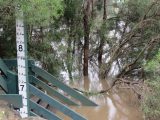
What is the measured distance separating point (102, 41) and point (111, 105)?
278 centimetres

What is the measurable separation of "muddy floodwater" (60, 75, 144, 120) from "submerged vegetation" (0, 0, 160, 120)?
1.16 ft

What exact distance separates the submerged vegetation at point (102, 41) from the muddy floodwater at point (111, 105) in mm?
355

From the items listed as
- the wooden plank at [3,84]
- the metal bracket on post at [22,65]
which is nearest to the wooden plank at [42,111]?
the metal bracket on post at [22,65]

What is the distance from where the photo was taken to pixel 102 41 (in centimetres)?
1052

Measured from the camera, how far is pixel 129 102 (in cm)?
849

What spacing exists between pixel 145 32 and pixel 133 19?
98 centimetres

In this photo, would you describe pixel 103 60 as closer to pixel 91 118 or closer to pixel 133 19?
pixel 133 19

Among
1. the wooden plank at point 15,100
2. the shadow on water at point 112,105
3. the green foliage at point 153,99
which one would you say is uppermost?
the wooden plank at point 15,100

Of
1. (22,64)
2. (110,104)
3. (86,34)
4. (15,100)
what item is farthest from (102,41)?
(15,100)

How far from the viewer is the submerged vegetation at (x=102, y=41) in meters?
7.48

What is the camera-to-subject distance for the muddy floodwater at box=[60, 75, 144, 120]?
294 inches

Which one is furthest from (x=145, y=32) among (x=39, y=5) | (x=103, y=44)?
(x=39, y=5)

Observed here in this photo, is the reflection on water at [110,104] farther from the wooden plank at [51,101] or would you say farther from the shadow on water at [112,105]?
the wooden plank at [51,101]

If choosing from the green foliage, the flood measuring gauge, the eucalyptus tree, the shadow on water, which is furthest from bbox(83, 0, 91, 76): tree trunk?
the flood measuring gauge
